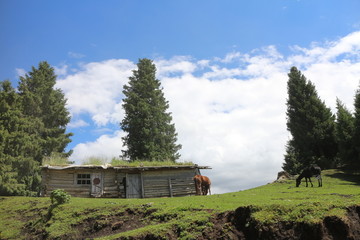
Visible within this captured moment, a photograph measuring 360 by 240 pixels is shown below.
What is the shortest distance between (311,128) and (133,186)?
31947mm

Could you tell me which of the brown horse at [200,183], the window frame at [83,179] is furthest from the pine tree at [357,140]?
the window frame at [83,179]

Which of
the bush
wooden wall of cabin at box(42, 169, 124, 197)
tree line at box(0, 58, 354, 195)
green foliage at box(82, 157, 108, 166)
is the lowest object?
the bush

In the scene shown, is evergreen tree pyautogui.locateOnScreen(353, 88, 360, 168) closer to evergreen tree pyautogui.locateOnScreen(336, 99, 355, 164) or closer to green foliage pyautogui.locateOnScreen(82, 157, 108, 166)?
evergreen tree pyautogui.locateOnScreen(336, 99, 355, 164)

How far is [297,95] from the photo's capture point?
155ft

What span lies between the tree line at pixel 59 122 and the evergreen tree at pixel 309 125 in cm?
2032

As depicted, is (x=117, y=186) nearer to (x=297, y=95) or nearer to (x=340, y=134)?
(x=340, y=134)

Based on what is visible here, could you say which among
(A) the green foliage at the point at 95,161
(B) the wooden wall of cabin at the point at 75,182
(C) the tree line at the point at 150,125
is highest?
(C) the tree line at the point at 150,125

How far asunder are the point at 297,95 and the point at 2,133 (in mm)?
44397

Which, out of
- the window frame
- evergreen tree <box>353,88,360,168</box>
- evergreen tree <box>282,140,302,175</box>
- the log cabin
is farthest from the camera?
evergreen tree <box>282,140,302,175</box>

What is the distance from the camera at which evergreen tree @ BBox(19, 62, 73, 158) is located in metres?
39.6

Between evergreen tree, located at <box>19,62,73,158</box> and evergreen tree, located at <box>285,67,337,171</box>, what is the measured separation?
123 ft

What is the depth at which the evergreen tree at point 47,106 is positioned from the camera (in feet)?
130

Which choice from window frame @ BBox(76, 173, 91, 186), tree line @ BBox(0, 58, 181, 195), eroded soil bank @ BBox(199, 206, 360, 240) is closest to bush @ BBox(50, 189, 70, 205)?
window frame @ BBox(76, 173, 91, 186)

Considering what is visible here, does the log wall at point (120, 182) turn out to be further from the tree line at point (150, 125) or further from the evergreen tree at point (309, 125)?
the evergreen tree at point (309, 125)
